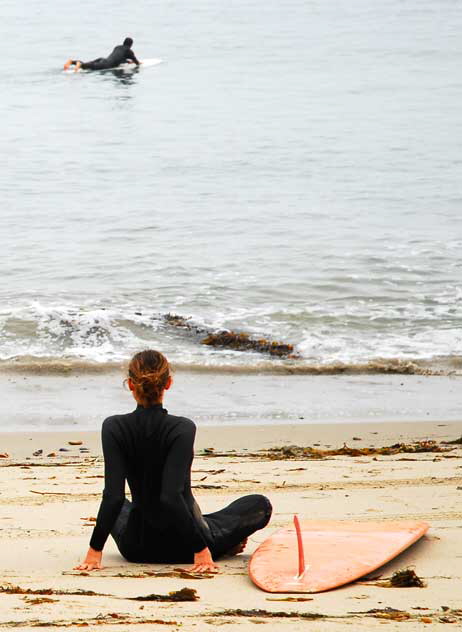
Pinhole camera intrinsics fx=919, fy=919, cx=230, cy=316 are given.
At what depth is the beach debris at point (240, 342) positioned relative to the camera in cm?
1014

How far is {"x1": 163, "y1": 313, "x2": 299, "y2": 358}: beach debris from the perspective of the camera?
399 inches

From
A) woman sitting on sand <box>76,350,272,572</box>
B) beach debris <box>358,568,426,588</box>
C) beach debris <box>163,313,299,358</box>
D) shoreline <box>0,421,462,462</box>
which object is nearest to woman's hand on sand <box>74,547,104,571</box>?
woman sitting on sand <box>76,350,272,572</box>

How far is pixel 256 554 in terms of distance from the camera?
394cm

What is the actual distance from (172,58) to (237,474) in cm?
3736

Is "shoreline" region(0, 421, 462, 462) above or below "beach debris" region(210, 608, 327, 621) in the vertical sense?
below

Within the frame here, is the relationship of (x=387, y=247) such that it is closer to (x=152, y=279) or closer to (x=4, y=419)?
(x=152, y=279)

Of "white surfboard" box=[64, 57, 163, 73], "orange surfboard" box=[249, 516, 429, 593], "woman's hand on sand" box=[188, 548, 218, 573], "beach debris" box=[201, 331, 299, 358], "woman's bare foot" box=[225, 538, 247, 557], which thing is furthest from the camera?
"white surfboard" box=[64, 57, 163, 73]

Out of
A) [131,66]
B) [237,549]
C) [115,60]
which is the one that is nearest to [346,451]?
[237,549]

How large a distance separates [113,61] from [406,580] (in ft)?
113

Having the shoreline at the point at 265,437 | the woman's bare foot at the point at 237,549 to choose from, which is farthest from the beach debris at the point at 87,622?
the shoreline at the point at 265,437

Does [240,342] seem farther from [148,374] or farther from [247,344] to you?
[148,374]

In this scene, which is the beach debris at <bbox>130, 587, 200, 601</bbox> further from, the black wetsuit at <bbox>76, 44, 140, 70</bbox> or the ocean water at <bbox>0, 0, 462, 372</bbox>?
the black wetsuit at <bbox>76, 44, 140, 70</bbox>

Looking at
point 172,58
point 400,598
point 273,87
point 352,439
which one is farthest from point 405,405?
point 172,58

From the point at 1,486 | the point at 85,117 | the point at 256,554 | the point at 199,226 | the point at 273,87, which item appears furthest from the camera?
the point at 273,87
